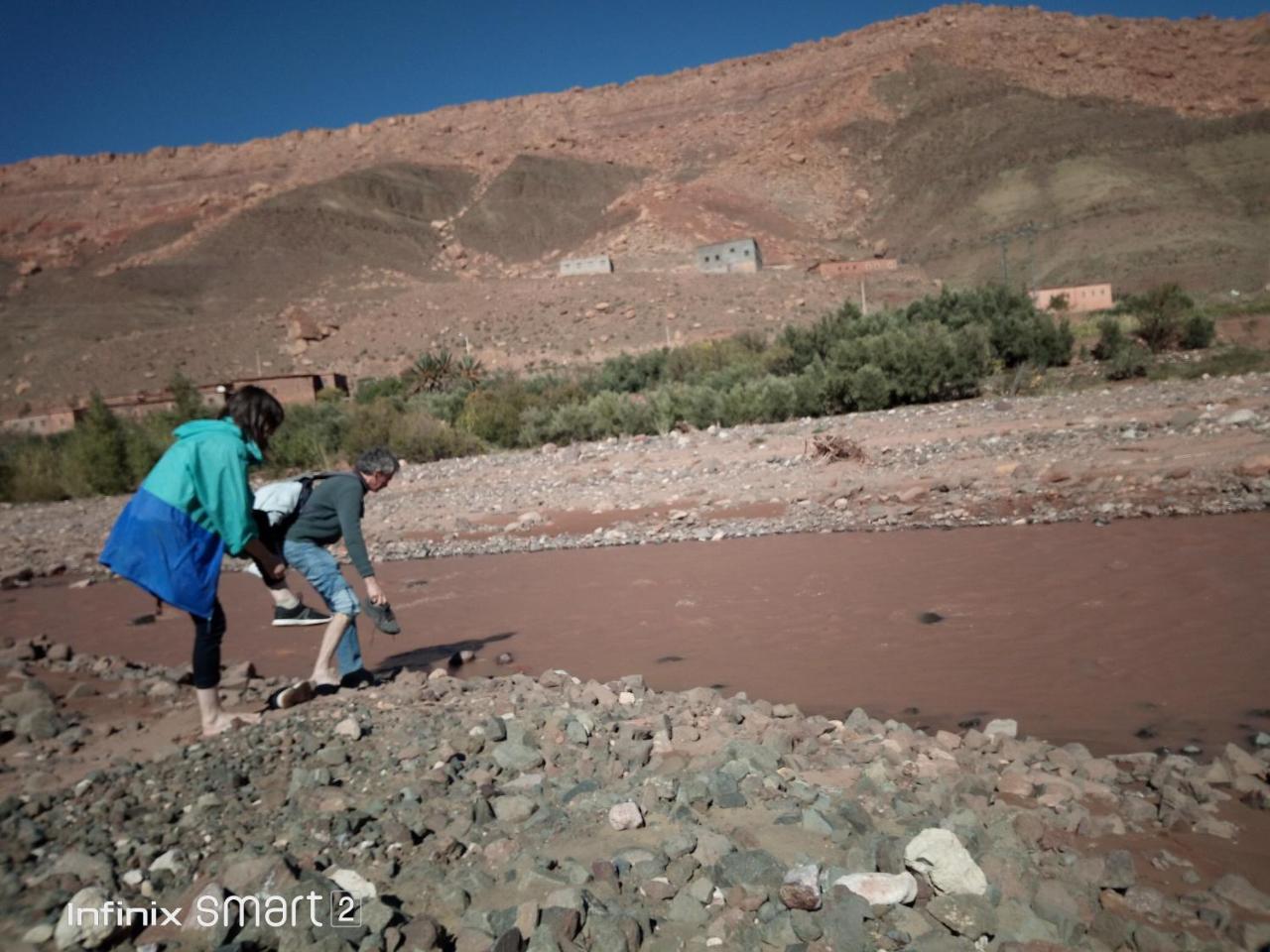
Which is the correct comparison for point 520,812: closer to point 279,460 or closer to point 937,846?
point 937,846

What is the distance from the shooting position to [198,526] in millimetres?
4312

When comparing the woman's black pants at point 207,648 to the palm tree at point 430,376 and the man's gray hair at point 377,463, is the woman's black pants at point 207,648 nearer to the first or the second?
the man's gray hair at point 377,463

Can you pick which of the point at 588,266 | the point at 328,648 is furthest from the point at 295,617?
the point at 588,266

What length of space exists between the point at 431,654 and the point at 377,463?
7.42 feet

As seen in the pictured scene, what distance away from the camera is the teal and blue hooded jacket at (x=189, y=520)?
421 cm

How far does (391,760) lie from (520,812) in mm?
789

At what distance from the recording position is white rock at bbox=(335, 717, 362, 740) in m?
4.18

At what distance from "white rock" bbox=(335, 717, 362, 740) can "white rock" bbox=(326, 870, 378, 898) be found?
3.80ft

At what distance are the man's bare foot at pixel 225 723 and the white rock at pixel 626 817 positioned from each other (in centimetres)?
218

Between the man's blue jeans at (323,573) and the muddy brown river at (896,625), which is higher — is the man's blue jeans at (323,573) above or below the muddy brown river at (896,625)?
above

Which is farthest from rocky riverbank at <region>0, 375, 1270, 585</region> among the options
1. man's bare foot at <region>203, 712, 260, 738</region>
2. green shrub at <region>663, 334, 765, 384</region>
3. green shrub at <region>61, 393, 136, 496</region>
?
green shrub at <region>663, 334, 765, 384</region>

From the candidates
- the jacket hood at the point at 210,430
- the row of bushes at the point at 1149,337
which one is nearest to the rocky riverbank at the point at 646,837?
the jacket hood at the point at 210,430

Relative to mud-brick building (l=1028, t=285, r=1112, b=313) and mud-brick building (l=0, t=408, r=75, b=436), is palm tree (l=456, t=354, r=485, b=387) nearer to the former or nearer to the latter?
mud-brick building (l=0, t=408, r=75, b=436)

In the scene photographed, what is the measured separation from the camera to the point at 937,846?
291 centimetres
